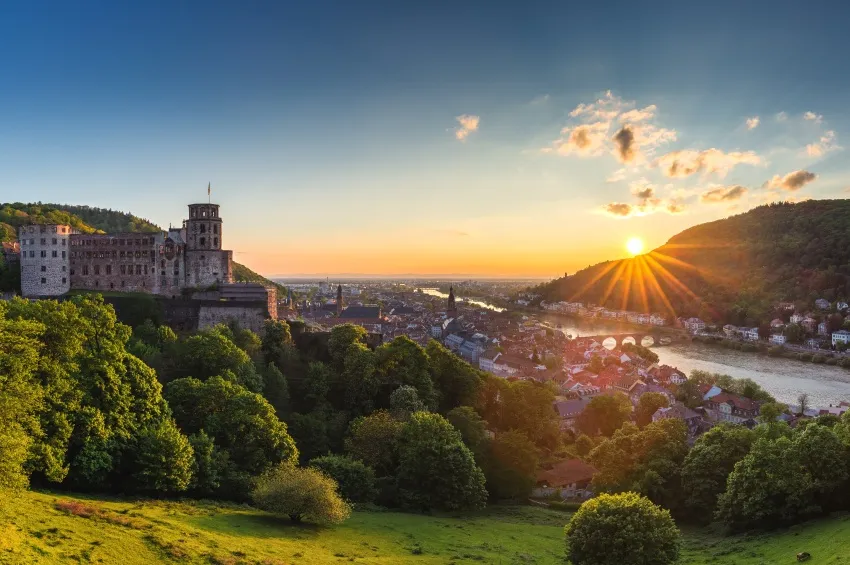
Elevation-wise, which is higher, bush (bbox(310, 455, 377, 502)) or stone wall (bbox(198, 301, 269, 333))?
stone wall (bbox(198, 301, 269, 333))

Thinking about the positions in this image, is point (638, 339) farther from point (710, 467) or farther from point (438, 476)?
point (438, 476)

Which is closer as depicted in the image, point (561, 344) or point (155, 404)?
point (155, 404)

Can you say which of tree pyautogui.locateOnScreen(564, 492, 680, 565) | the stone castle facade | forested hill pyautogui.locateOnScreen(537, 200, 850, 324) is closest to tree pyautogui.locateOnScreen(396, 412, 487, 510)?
tree pyautogui.locateOnScreen(564, 492, 680, 565)

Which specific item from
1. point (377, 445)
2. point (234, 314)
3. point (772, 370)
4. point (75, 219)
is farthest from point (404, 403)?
point (772, 370)

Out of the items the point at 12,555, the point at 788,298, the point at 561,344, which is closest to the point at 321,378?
the point at 12,555

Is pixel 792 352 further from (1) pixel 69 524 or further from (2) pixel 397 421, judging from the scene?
(1) pixel 69 524

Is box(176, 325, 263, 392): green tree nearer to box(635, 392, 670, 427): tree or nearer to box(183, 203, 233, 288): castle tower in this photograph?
box(183, 203, 233, 288): castle tower
